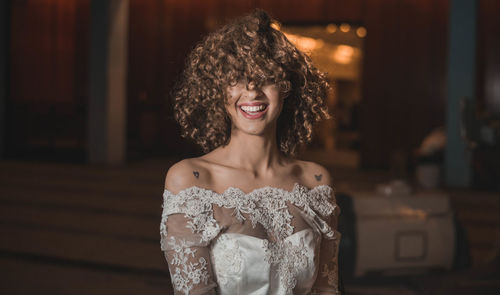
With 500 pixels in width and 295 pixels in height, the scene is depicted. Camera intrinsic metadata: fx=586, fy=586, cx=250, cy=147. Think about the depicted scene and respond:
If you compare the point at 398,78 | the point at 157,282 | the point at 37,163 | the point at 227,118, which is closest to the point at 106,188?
the point at 37,163

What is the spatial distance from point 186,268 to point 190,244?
53mm

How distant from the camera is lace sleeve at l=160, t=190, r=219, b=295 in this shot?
125cm

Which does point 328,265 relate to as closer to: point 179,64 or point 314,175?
point 314,175

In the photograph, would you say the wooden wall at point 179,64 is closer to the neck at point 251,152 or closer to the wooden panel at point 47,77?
the wooden panel at point 47,77

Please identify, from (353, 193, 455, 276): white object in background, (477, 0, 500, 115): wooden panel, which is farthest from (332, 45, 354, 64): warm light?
(353, 193, 455, 276): white object in background

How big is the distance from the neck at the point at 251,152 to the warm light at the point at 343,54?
492 inches

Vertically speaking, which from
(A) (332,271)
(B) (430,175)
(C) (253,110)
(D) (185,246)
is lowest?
(B) (430,175)

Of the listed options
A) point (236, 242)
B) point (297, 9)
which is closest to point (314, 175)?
point (236, 242)

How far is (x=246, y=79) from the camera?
131 cm

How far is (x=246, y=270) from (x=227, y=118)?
1.31ft

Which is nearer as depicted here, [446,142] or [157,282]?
[157,282]

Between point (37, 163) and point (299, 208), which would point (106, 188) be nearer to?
point (37, 163)

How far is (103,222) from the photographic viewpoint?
17.0 ft

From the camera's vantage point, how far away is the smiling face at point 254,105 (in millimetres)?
1330
